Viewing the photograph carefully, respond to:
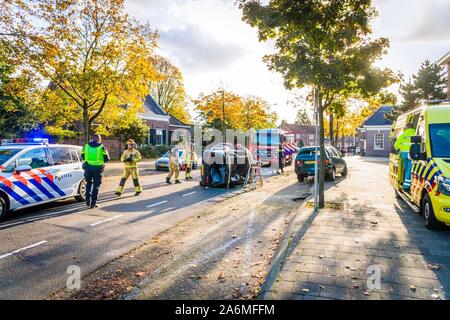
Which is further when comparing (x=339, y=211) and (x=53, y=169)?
(x=53, y=169)

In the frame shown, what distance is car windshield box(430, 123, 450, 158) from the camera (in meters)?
5.84

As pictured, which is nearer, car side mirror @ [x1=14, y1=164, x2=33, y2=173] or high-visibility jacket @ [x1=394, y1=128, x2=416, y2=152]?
car side mirror @ [x1=14, y1=164, x2=33, y2=173]

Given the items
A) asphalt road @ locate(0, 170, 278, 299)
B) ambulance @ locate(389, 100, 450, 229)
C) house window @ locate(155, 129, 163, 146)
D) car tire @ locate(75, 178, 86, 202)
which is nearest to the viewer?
asphalt road @ locate(0, 170, 278, 299)

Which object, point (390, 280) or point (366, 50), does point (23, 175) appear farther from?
point (366, 50)

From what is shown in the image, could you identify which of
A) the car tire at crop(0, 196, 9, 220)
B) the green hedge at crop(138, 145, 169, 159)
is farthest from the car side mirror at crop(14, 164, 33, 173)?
the green hedge at crop(138, 145, 169, 159)

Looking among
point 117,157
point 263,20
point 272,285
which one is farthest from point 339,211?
point 117,157

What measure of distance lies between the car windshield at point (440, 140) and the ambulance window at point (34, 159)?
349 inches

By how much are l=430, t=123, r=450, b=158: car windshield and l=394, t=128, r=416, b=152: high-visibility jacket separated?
1.59 metres

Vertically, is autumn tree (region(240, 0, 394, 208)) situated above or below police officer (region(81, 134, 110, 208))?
above

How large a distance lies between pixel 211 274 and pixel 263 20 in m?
6.15

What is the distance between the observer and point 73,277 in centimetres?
388

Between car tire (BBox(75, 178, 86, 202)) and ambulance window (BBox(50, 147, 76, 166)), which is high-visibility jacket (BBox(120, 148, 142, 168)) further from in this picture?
ambulance window (BBox(50, 147, 76, 166))

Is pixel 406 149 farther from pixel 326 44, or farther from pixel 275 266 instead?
pixel 275 266

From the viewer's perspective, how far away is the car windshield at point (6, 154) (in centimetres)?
691
